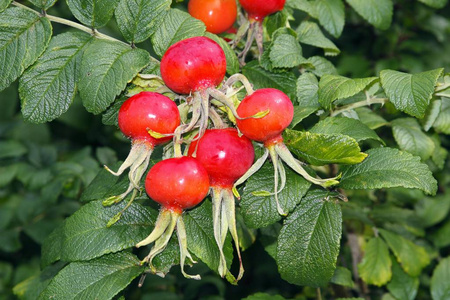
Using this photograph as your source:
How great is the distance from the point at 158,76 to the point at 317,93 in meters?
0.58

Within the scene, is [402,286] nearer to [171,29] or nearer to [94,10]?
[171,29]

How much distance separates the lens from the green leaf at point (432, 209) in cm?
322

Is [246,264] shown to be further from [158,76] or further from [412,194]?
[158,76]

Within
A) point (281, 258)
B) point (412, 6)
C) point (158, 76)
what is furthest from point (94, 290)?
point (412, 6)

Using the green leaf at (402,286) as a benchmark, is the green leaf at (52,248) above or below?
above

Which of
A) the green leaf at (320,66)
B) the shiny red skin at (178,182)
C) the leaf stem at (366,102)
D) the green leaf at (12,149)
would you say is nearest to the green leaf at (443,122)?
the leaf stem at (366,102)

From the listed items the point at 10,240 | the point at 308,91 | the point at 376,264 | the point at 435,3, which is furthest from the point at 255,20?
the point at 10,240

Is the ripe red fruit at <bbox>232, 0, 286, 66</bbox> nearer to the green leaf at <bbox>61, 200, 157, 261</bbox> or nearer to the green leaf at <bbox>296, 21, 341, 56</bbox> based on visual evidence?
the green leaf at <bbox>296, 21, 341, 56</bbox>

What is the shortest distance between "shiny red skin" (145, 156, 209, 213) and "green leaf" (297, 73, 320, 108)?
0.60 meters

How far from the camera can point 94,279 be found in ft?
5.74

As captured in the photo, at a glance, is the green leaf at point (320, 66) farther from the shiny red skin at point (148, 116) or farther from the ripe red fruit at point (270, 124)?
the shiny red skin at point (148, 116)

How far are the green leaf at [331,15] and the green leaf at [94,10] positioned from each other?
1.00 meters

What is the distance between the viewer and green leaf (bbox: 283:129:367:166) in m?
1.65

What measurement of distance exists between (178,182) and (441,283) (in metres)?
1.85
